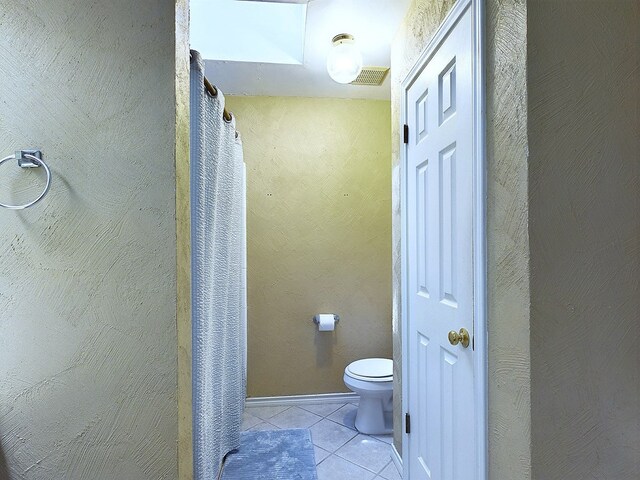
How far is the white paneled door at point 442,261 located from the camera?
1165 mm

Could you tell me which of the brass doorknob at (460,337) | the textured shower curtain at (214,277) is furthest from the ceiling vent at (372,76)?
the brass doorknob at (460,337)

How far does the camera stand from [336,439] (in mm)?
2193

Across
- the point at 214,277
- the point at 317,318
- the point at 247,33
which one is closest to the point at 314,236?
the point at 317,318

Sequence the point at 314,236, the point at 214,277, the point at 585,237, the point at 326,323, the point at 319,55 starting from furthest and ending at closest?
the point at 314,236
the point at 326,323
the point at 319,55
the point at 214,277
the point at 585,237

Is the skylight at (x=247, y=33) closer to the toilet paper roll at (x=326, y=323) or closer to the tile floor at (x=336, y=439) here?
the toilet paper roll at (x=326, y=323)

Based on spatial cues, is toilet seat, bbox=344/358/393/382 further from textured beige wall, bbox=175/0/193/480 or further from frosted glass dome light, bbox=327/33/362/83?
frosted glass dome light, bbox=327/33/362/83

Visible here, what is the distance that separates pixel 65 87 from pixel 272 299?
75.1 inches

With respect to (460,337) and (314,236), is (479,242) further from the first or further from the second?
(314,236)

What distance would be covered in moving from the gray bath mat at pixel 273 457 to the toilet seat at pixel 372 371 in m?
0.47

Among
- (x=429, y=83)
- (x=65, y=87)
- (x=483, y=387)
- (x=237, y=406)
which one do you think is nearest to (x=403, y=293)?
(x=483, y=387)

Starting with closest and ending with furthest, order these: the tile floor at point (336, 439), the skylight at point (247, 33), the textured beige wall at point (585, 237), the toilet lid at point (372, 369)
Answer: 1. the textured beige wall at point (585, 237)
2. the tile floor at point (336, 439)
3. the skylight at point (247, 33)
4. the toilet lid at point (372, 369)

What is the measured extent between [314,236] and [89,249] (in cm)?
179

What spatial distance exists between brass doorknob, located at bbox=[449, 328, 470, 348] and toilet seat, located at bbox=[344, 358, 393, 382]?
3.53 ft

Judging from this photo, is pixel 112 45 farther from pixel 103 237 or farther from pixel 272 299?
pixel 272 299
